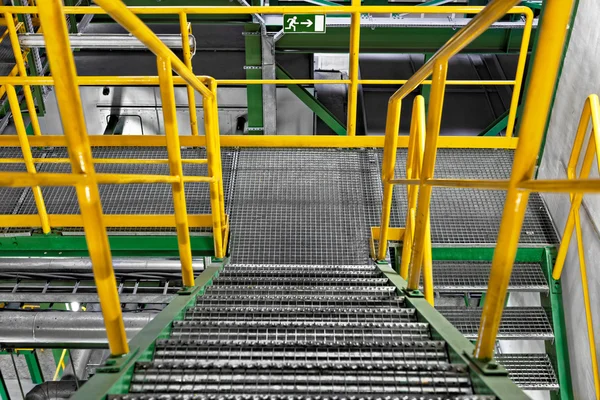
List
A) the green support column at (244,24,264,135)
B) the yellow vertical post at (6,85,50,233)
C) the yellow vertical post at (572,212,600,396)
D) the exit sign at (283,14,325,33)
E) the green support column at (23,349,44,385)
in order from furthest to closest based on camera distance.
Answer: the green support column at (244,24,264,135)
the green support column at (23,349,44,385)
the exit sign at (283,14,325,33)
the yellow vertical post at (6,85,50,233)
the yellow vertical post at (572,212,600,396)

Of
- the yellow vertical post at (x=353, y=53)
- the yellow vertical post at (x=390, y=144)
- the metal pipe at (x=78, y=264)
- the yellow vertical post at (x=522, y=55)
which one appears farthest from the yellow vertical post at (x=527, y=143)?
the metal pipe at (x=78, y=264)

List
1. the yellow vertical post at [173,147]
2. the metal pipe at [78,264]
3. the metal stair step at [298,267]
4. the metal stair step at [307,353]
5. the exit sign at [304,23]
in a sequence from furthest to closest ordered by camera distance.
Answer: the metal pipe at [78,264] → the exit sign at [304,23] → the metal stair step at [298,267] → the yellow vertical post at [173,147] → the metal stair step at [307,353]

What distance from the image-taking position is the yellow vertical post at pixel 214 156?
11.5 feet

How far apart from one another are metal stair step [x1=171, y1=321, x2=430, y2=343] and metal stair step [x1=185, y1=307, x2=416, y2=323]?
0.43ft

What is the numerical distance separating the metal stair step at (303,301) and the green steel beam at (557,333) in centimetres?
185

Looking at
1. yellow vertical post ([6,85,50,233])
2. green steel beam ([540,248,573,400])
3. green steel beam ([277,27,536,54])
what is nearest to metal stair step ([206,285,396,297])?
green steel beam ([540,248,573,400])

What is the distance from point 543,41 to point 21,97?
6.95m

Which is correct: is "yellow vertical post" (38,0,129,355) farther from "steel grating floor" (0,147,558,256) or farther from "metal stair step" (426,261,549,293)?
"metal stair step" (426,261,549,293)

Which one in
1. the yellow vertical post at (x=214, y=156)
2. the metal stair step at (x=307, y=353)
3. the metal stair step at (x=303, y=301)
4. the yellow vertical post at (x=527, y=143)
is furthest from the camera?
the yellow vertical post at (x=214, y=156)

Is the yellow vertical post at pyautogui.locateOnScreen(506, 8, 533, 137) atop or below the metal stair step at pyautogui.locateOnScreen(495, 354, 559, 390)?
atop

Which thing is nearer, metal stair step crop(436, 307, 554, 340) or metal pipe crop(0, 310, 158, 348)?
metal stair step crop(436, 307, 554, 340)

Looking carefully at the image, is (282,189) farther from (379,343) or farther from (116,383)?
(116,383)

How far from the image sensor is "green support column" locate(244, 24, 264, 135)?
6.66 meters

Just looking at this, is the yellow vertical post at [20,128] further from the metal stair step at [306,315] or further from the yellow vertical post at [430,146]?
the yellow vertical post at [430,146]
